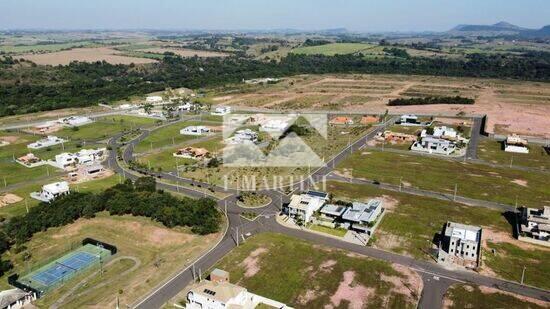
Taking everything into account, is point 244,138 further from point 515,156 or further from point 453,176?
point 515,156

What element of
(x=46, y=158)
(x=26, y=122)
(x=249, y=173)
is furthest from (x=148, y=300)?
(x=26, y=122)

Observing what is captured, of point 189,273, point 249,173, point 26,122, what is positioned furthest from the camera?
point 26,122

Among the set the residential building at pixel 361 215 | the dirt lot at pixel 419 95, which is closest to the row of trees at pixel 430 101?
→ the dirt lot at pixel 419 95

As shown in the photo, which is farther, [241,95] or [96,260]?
[241,95]

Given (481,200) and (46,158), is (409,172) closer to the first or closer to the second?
(481,200)

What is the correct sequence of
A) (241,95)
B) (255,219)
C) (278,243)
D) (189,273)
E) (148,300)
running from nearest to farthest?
(148,300)
(189,273)
(278,243)
(255,219)
(241,95)

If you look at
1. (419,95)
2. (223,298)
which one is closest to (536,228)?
(223,298)
